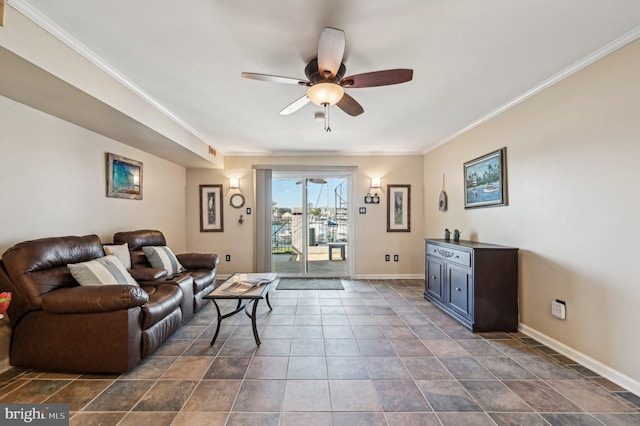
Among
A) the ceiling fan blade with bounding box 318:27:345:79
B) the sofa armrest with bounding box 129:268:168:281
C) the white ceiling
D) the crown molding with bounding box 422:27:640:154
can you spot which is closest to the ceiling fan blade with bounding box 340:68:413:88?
the ceiling fan blade with bounding box 318:27:345:79

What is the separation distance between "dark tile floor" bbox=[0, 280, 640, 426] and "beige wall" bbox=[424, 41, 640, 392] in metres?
0.33

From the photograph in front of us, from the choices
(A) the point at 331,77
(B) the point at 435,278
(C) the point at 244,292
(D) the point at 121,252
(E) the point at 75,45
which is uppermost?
(E) the point at 75,45

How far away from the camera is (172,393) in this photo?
185cm

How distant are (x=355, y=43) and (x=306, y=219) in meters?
3.73

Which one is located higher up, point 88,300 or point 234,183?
point 234,183

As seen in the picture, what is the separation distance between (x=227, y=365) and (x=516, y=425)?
206 centimetres

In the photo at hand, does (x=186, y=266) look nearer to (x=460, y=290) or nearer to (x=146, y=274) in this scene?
(x=146, y=274)

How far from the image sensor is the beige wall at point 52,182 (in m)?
2.17

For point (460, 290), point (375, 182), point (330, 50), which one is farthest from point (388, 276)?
point (330, 50)

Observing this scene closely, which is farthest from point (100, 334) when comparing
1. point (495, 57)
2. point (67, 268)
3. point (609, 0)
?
point (609, 0)

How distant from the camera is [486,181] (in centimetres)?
333

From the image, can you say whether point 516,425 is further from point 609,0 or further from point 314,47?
point 314,47

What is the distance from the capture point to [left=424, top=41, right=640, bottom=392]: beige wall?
190cm

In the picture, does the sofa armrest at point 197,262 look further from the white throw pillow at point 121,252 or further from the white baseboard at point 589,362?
the white baseboard at point 589,362
